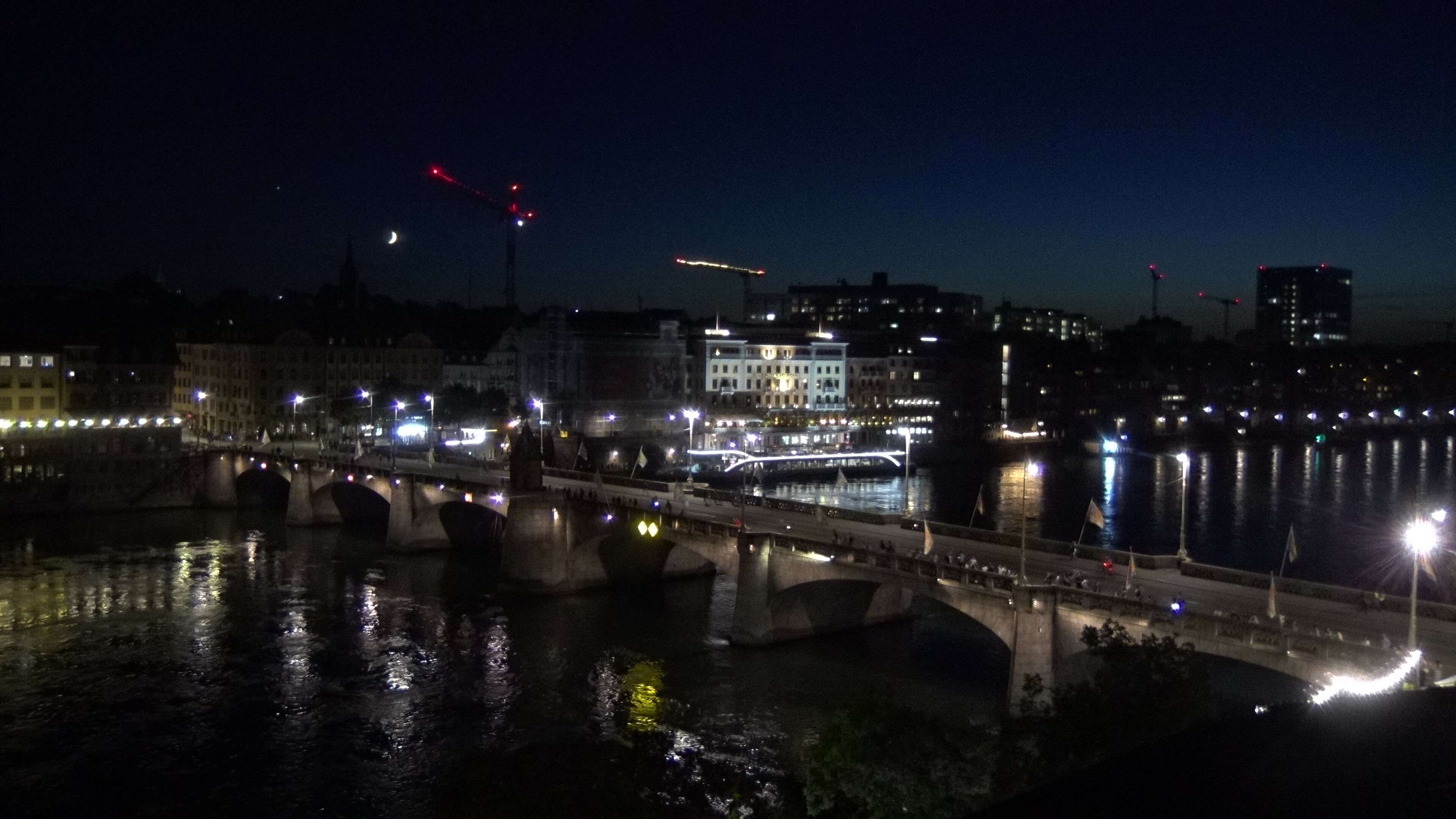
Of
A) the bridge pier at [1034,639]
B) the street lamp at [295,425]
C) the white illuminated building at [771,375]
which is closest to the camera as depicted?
the bridge pier at [1034,639]

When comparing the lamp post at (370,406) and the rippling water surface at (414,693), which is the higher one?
the lamp post at (370,406)

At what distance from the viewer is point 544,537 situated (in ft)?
190

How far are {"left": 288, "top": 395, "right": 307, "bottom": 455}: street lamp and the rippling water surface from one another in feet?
124

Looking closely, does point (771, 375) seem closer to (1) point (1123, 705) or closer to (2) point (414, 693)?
(2) point (414, 693)

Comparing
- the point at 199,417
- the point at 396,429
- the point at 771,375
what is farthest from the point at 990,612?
the point at 771,375

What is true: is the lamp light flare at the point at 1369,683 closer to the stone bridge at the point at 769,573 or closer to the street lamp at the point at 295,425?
the stone bridge at the point at 769,573

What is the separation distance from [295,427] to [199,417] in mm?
12541

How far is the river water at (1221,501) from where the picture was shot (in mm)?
70750

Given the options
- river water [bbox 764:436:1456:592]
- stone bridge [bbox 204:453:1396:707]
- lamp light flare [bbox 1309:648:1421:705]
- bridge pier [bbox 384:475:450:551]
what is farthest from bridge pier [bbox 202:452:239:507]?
lamp light flare [bbox 1309:648:1421:705]

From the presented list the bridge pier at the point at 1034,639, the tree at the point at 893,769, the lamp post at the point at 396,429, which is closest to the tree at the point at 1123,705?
the tree at the point at 893,769

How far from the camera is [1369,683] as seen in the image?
83.7 ft

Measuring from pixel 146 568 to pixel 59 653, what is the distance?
1996cm

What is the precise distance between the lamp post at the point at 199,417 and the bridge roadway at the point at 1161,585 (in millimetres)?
64296

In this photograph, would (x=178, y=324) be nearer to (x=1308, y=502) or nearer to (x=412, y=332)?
(x=412, y=332)
